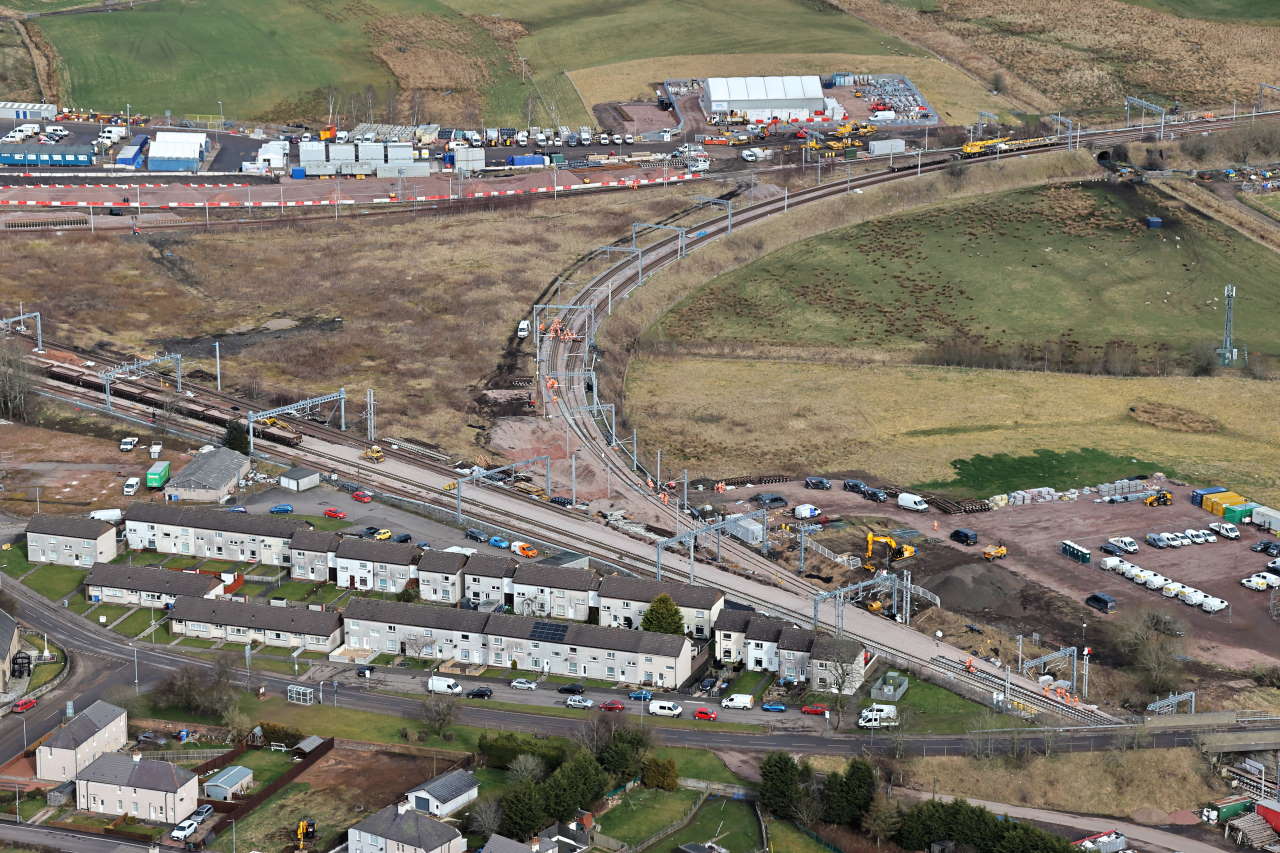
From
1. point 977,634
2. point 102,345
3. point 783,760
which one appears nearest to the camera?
point 783,760

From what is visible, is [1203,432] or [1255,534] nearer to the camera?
[1255,534]

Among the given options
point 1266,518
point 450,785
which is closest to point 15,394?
point 450,785

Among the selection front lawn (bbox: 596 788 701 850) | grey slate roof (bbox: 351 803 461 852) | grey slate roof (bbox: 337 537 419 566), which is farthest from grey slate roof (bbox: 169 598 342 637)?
front lawn (bbox: 596 788 701 850)

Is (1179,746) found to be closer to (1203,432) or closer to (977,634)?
(977,634)

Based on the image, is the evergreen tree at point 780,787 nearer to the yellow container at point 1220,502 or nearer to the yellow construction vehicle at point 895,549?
the yellow construction vehicle at point 895,549

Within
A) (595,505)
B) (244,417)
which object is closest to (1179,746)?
(595,505)

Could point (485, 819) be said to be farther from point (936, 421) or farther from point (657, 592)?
point (936, 421)
